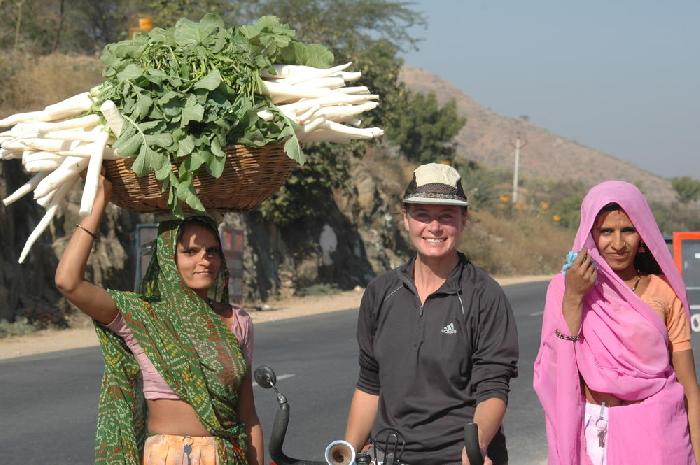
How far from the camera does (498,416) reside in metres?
4.13

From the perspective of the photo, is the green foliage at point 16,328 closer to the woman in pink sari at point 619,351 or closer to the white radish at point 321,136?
the white radish at point 321,136

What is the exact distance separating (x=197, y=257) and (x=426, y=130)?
6205cm

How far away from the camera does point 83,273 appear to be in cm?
430

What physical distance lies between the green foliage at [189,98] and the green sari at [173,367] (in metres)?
0.40

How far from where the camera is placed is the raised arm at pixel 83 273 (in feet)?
13.9

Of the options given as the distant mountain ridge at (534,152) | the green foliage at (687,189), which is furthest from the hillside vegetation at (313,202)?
the distant mountain ridge at (534,152)

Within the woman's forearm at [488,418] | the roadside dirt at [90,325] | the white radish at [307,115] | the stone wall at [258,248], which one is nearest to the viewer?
the woman's forearm at [488,418]

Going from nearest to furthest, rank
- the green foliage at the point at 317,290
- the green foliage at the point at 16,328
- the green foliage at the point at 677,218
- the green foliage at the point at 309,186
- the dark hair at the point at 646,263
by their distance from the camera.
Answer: the dark hair at the point at 646,263 < the green foliage at the point at 16,328 < the green foliage at the point at 309,186 < the green foliage at the point at 317,290 < the green foliage at the point at 677,218

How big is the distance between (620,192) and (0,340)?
16670mm

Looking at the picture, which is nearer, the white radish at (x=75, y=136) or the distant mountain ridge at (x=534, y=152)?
the white radish at (x=75, y=136)

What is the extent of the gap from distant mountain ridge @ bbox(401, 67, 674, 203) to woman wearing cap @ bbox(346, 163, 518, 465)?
126599mm

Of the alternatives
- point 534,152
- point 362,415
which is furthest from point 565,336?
point 534,152

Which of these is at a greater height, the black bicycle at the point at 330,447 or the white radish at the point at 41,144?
the white radish at the point at 41,144

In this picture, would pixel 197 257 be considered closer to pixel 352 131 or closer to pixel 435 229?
pixel 352 131
